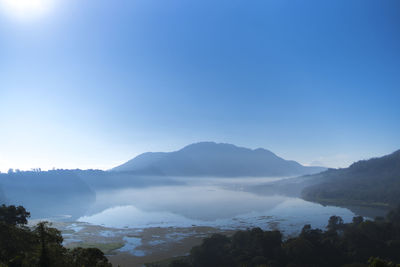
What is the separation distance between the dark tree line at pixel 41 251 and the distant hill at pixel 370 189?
385ft

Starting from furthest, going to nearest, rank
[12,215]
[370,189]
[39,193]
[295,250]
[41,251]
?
1. [39,193]
2. [370,189]
3. [295,250]
4. [12,215]
5. [41,251]

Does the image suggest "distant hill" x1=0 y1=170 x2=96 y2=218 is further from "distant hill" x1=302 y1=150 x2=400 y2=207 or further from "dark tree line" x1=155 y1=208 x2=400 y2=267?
"distant hill" x1=302 y1=150 x2=400 y2=207

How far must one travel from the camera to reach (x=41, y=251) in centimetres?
1256

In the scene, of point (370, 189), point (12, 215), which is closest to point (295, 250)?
point (12, 215)

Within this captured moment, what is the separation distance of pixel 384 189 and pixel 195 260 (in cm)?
12562

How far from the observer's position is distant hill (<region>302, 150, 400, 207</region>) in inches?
4523

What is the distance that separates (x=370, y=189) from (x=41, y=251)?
512 ft

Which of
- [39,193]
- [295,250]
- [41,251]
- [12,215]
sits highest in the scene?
[41,251]

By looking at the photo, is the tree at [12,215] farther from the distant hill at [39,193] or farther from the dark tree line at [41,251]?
the distant hill at [39,193]

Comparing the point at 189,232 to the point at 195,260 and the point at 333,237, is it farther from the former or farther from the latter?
the point at 333,237

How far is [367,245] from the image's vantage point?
4078 cm

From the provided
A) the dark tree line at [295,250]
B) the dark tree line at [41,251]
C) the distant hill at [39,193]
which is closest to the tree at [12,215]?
the dark tree line at [41,251]

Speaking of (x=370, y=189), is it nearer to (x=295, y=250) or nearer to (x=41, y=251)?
(x=295, y=250)

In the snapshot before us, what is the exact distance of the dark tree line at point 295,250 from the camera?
35.2 meters
